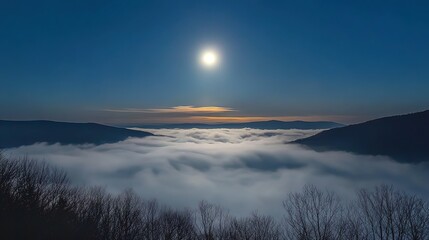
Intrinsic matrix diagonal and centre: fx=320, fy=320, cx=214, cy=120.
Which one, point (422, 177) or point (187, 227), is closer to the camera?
point (187, 227)

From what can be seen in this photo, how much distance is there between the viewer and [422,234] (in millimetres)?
31656

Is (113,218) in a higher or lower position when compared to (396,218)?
lower

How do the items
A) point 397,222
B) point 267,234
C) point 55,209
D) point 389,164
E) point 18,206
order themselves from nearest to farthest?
point 18,206 → point 55,209 → point 397,222 → point 267,234 → point 389,164

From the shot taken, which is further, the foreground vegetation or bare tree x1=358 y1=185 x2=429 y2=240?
bare tree x1=358 y1=185 x2=429 y2=240

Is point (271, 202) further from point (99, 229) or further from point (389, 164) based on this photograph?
point (99, 229)

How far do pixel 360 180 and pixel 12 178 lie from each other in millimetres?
197410

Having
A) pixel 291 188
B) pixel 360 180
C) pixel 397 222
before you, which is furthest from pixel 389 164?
pixel 397 222

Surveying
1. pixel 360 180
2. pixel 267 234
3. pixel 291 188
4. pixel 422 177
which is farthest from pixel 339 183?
pixel 267 234

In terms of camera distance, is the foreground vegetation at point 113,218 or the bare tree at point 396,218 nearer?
the foreground vegetation at point 113,218

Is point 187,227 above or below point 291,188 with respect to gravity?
above

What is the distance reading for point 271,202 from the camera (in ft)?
559

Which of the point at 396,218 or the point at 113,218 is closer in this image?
the point at 396,218

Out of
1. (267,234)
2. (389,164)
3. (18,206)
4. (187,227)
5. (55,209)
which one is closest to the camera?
(18,206)

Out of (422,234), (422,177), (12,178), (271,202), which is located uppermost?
(12,178)
